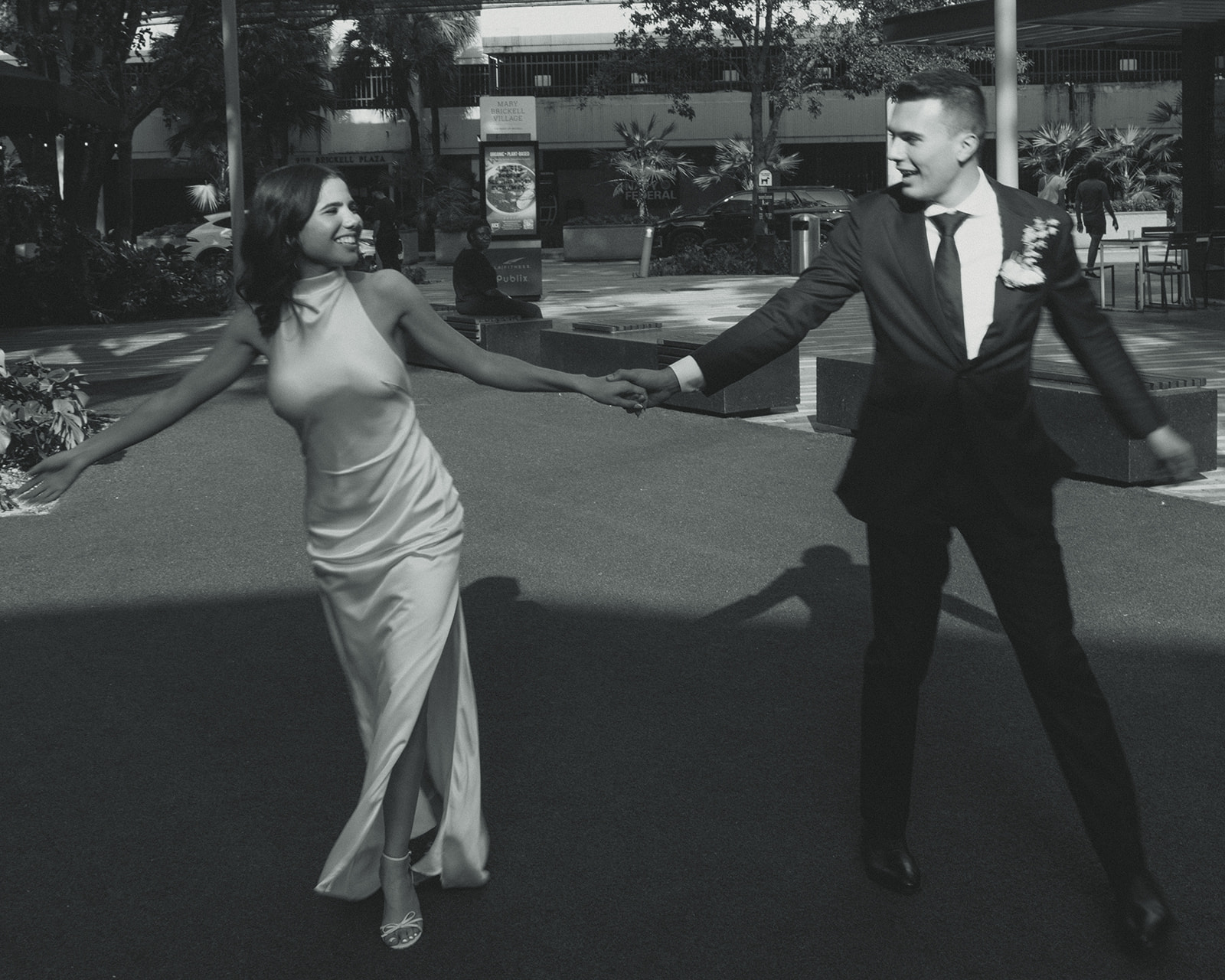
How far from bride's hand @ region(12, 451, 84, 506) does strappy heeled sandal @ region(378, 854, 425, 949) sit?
115cm

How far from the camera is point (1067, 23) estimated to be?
61.1 ft

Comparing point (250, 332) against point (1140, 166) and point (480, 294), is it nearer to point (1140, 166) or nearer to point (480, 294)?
point (480, 294)

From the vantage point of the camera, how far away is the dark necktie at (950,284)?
356 cm

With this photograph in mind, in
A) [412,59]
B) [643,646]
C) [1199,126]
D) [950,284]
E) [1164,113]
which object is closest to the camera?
[950,284]

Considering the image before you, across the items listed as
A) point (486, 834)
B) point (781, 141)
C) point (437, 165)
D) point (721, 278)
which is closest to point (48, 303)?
point (721, 278)

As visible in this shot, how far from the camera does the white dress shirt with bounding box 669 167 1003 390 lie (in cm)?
357

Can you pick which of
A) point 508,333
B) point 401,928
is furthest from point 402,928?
point 508,333

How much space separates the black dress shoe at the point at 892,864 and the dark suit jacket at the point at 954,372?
818 millimetres

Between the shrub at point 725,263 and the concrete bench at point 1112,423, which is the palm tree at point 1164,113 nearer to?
the shrub at point 725,263

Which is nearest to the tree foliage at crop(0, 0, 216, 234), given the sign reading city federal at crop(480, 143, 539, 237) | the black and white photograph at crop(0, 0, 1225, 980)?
the sign reading city federal at crop(480, 143, 539, 237)

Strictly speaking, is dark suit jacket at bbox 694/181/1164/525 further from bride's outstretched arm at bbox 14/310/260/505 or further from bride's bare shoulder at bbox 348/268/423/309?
bride's outstretched arm at bbox 14/310/260/505

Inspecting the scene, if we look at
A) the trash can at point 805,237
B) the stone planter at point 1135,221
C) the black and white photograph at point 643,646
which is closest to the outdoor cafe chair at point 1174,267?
the trash can at point 805,237

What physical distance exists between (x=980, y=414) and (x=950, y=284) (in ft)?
0.98

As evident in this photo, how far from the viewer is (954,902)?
376 centimetres
